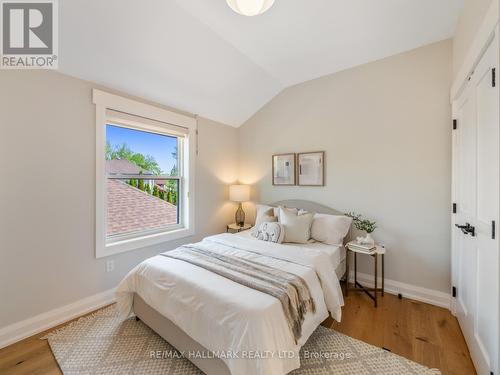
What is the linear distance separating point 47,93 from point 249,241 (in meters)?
2.46

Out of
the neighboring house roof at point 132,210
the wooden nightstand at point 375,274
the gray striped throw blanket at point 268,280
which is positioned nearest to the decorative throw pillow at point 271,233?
the gray striped throw blanket at point 268,280

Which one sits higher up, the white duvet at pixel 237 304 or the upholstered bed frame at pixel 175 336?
the white duvet at pixel 237 304

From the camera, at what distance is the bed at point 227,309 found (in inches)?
49.4

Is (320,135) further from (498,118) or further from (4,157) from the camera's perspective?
(4,157)

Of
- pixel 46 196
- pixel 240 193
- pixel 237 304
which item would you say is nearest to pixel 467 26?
pixel 237 304

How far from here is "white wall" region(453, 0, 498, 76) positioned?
1497 mm

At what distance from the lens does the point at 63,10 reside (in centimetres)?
177

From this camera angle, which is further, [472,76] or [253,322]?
[472,76]

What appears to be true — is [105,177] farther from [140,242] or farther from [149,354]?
[149,354]

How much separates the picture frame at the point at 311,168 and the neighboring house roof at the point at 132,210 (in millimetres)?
2052

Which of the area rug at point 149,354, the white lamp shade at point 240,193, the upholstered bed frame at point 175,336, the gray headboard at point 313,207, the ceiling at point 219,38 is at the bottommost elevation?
the area rug at point 149,354

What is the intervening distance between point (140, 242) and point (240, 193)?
5.53ft

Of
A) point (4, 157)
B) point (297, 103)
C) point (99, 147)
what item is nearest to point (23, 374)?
point (4, 157)

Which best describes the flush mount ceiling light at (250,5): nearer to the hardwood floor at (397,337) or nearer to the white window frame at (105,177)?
the white window frame at (105,177)
